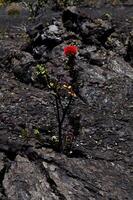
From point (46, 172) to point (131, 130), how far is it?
5.36m

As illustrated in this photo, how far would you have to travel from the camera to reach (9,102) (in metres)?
18.5

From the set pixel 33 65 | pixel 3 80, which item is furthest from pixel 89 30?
pixel 3 80

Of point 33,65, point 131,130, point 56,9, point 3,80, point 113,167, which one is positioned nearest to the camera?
point 113,167

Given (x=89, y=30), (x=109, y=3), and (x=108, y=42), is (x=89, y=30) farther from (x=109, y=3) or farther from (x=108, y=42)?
(x=109, y=3)

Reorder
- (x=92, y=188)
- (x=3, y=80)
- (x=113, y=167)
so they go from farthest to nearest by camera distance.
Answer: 1. (x=3, y=80)
2. (x=113, y=167)
3. (x=92, y=188)

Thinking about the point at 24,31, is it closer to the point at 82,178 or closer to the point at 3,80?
the point at 3,80

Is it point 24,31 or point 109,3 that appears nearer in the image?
point 24,31

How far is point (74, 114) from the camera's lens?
1845 centimetres

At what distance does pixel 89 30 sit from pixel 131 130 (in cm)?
898

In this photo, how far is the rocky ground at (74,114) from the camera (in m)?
13.5

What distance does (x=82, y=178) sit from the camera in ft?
45.8

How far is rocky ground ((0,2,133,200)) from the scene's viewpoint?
13477 millimetres

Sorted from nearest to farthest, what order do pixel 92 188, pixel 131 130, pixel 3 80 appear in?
pixel 92 188, pixel 131 130, pixel 3 80

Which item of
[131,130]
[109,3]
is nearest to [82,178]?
[131,130]
